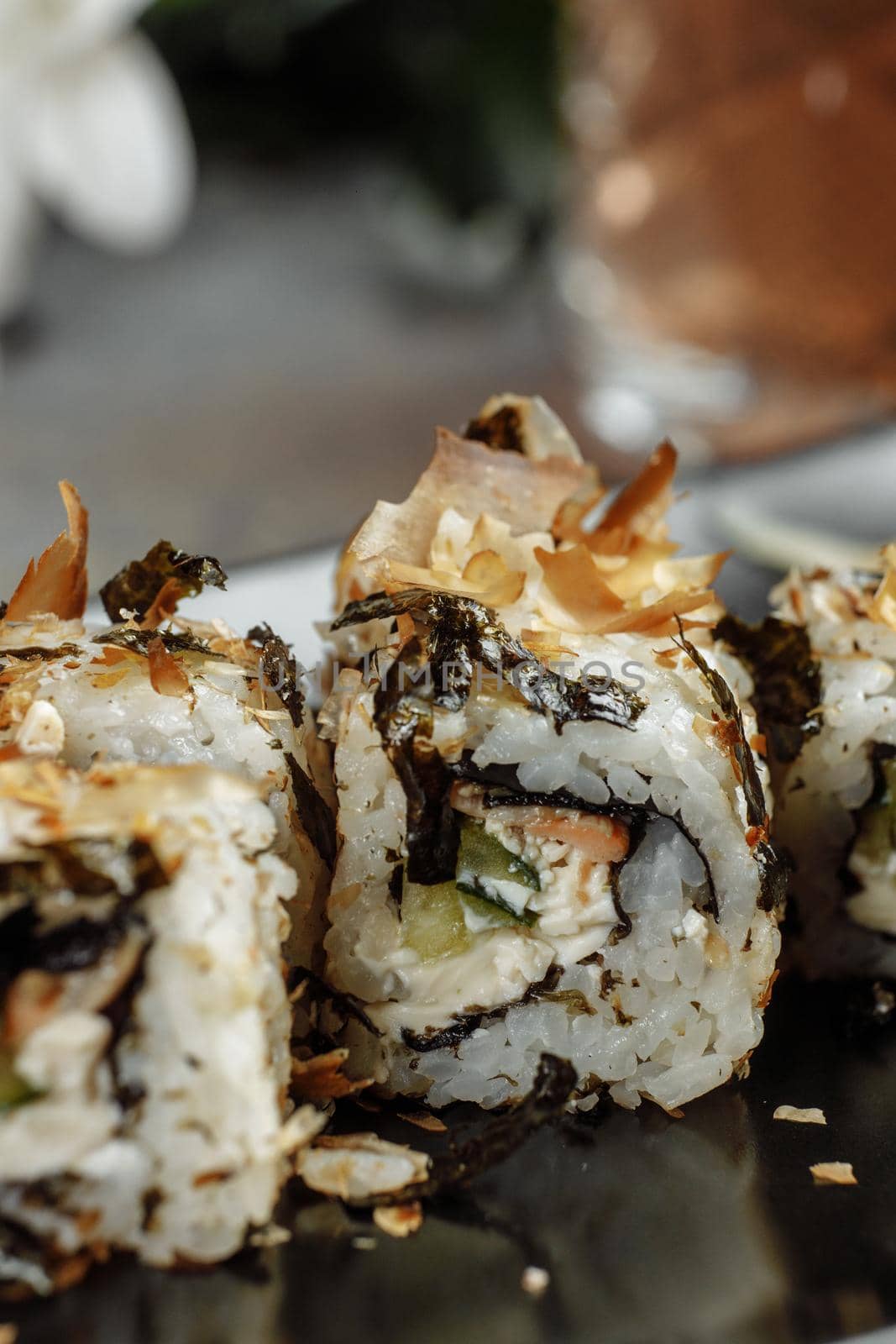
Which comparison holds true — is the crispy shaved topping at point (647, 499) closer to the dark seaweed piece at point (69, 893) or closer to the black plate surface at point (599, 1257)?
the black plate surface at point (599, 1257)

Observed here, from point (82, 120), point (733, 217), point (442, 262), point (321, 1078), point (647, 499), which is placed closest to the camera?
point (321, 1078)

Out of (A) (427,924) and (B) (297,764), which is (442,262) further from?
(A) (427,924)

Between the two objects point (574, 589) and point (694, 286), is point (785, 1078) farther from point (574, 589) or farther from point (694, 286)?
point (694, 286)

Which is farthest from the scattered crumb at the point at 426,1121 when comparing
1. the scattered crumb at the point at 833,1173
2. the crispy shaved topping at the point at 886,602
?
the crispy shaved topping at the point at 886,602

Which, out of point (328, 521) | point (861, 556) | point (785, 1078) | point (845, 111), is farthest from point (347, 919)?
point (845, 111)

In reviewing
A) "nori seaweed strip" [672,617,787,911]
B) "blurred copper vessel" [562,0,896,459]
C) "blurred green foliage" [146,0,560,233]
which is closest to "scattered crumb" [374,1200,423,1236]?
"nori seaweed strip" [672,617,787,911]

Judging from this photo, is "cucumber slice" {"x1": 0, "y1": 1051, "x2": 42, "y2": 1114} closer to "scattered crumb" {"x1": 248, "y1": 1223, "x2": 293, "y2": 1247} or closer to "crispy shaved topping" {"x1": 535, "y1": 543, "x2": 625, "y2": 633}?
"scattered crumb" {"x1": 248, "y1": 1223, "x2": 293, "y2": 1247}

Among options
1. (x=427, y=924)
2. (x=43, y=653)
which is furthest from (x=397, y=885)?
(x=43, y=653)
